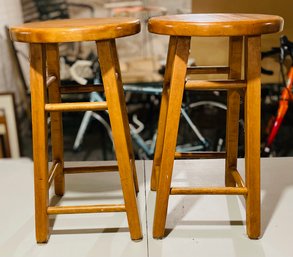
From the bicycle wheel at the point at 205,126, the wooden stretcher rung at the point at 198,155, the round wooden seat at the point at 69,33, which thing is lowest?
the bicycle wheel at the point at 205,126

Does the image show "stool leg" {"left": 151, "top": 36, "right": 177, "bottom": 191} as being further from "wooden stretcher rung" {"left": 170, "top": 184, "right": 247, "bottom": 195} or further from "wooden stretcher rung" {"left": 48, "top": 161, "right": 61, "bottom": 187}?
"wooden stretcher rung" {"left": 48, "top": 161, "right": 61, "bottom": 187}

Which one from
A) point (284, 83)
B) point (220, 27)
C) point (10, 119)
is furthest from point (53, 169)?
point (284, 83)

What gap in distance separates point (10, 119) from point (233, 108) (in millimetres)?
1633

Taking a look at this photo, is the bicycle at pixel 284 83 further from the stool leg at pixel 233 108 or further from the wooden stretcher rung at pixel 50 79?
the wooden stretcher rung at pixel 50 79

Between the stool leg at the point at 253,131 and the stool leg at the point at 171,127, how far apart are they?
7.6 inches

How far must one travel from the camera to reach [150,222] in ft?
4.53

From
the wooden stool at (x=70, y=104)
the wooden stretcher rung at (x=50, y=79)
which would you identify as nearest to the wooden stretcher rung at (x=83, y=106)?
the wooden stool at (x=70, y=104)

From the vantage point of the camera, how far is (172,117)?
116 cm

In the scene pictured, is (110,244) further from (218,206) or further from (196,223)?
(218,206)

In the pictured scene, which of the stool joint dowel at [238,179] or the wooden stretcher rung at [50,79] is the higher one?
the wooden stretcher rung at [50,79]

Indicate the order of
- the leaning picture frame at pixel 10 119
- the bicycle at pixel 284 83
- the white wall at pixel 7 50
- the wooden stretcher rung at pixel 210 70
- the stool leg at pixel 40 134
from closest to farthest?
1. the stool leg at pixel 40 134
2. the wooden stretcher rung at pixel 210 70
3. the bicycle at pixel 284 83
4. the white wall at pixel 7 50
5. the leaning picture frame at pixel 10 119

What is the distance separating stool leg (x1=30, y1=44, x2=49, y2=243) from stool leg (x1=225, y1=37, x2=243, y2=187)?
666 mm

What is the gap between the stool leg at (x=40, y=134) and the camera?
1140 millimetres

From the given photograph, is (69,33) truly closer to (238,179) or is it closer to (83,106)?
(83,106)
